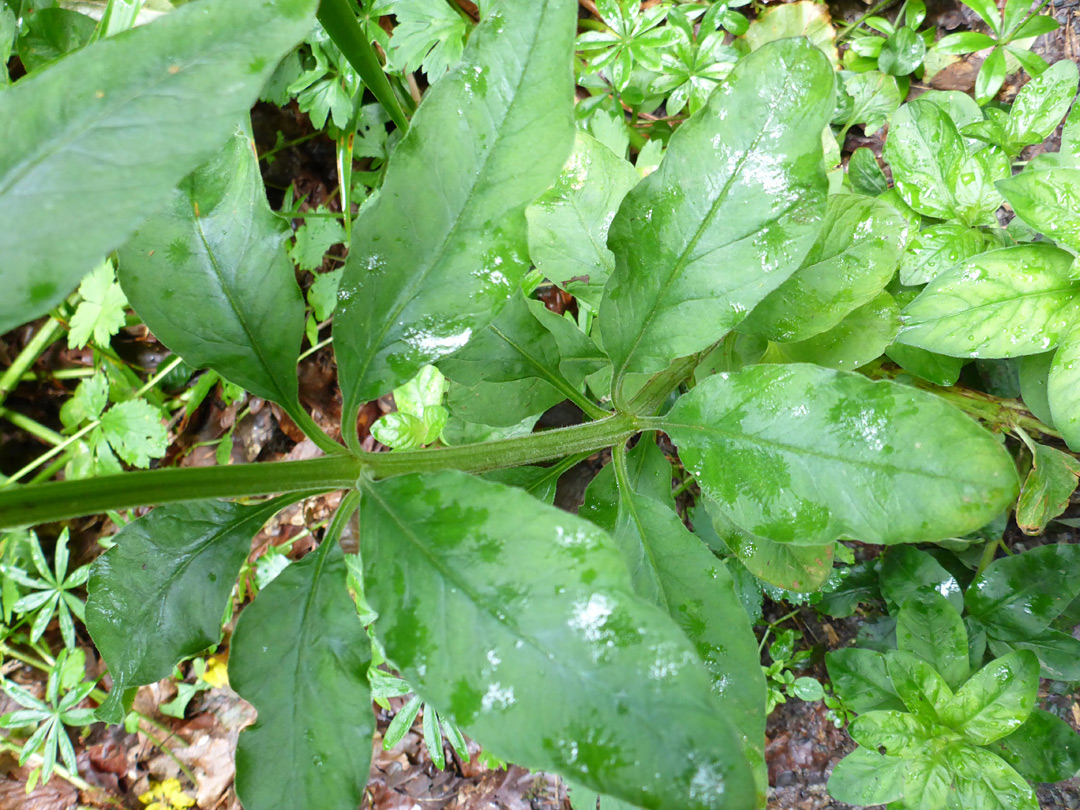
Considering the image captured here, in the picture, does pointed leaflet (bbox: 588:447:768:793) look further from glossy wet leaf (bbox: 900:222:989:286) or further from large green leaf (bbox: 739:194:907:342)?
glossy wet leaf (bbox: 900:222:989:286)

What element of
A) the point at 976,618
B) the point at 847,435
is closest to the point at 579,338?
the point at 847,435

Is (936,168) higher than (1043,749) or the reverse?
higher

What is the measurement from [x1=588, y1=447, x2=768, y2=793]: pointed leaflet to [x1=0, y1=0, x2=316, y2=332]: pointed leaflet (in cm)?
85

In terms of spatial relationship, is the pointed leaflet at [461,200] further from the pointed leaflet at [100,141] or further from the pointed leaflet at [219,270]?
the pointed leaflet at [100,141]

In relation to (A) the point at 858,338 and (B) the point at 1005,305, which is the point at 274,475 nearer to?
(A) the point at 858,338

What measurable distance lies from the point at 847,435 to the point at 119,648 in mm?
1184

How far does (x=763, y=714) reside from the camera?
1068 millimetres

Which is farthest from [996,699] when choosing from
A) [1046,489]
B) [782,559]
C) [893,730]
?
[782,559]

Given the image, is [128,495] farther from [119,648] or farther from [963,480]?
[963,480]

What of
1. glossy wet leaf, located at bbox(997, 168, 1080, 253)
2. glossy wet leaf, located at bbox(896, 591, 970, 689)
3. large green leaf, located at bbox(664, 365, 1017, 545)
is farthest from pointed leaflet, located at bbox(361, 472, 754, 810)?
glossy wet leaf, located at bbox(896, 591, 970, 689)

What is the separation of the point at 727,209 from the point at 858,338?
1.87 ft

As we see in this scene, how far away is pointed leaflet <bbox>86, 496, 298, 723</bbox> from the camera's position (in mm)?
1094

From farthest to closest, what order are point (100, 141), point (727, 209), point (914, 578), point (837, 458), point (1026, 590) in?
point (914, 578) < point (1026, 590) < point (727, 209) < point (837, 458) < point (100, 141)

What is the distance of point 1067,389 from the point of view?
1249 millimetres
